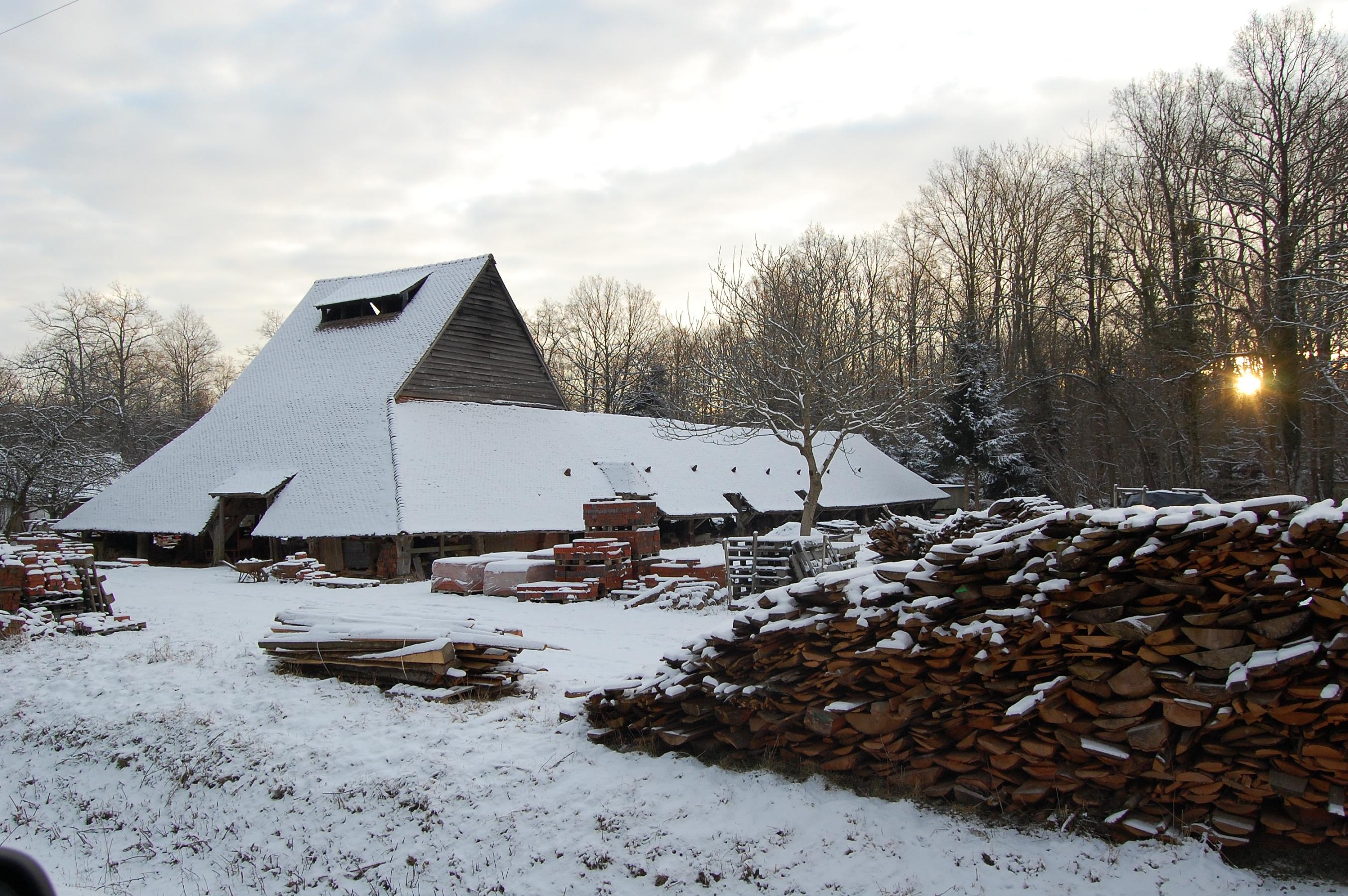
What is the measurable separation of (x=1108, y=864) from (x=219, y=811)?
22.5 feet

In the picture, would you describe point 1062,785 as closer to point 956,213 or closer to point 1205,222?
point 1205,222

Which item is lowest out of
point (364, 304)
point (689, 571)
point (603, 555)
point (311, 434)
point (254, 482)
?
point (689, 571)

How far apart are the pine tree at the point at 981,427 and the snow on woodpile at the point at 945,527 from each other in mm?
22959

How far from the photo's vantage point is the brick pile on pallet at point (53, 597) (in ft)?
41.0

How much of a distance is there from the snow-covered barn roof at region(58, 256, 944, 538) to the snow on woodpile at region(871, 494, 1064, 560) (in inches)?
437

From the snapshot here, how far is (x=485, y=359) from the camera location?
2953 centimetres

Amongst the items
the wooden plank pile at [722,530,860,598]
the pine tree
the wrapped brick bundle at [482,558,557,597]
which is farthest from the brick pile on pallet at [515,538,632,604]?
the pine tree

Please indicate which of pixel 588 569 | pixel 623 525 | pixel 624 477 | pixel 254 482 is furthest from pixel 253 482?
pixel 588 569

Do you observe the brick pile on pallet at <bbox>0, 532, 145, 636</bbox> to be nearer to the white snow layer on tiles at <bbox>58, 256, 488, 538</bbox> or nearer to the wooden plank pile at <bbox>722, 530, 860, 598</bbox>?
the white snow layer on tiles at <bbox>58, 256, 488, 538</bbox>

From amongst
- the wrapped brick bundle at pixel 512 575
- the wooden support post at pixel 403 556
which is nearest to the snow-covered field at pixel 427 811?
the wrapped brick bundle at pixel 512 575

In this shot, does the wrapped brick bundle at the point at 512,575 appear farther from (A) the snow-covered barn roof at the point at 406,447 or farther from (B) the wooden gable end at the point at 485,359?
(B) the wooden gable end at the point at 485,359

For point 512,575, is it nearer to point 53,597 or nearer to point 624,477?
point 53,597

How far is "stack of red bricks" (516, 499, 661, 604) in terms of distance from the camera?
1625 centimetres

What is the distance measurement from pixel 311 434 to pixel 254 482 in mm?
2353
